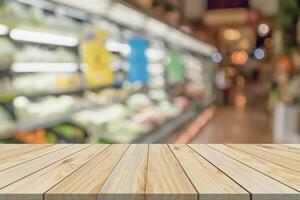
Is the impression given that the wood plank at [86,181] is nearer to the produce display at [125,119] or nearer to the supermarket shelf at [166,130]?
the produce display at [125,119]

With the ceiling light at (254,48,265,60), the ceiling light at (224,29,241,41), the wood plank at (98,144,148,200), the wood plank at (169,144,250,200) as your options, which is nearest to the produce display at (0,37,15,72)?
the wood plank at (98,144,148,200)

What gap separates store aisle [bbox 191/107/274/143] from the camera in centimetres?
732

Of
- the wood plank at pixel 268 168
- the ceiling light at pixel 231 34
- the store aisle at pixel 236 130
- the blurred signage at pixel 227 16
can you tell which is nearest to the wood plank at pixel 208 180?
the wood plank at pixel 268 168

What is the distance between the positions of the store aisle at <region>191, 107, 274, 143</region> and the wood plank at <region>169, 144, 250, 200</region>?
19.2ft

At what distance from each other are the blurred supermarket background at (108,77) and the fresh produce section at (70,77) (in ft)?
0.04

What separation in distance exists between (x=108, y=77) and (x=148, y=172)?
278cm

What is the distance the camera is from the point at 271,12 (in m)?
15.0

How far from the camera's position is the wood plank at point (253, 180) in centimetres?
100

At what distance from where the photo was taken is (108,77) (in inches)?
154

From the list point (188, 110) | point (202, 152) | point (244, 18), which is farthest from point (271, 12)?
point (202, 152)

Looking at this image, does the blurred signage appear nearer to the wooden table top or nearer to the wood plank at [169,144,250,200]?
the wooden table top

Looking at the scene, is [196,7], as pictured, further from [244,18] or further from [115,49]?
[115,49]

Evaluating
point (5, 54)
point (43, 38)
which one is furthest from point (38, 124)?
point (43, 38)

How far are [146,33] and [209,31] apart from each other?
38.3 feet
